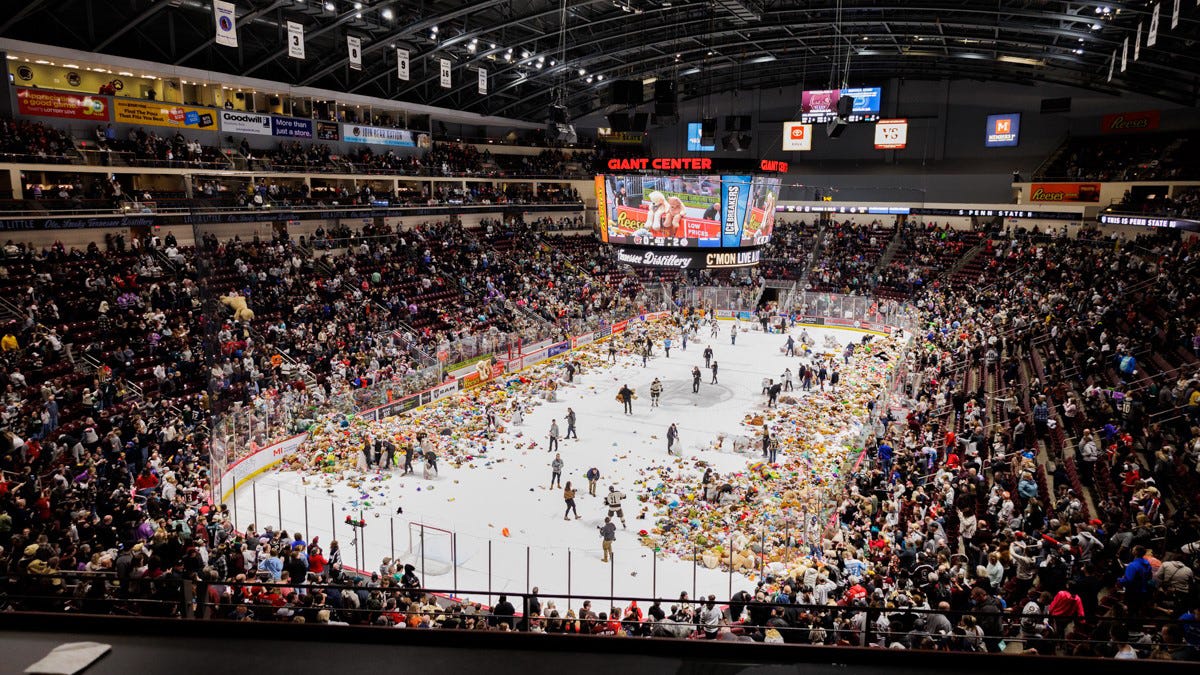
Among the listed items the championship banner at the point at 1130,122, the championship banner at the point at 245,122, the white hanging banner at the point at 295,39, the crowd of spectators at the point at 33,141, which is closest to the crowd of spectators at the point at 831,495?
the crowd of spectators at the point at 33,141

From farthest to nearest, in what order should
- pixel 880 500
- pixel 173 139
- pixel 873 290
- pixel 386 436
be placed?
pixel 873 290
pixel 173 139
pixel 386 436
pixel 880 500

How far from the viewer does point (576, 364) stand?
29234mm

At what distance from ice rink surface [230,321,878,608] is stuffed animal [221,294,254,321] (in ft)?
27.4

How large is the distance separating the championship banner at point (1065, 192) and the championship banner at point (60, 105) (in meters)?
51.4

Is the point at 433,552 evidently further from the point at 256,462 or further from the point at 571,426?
the point at 571,426

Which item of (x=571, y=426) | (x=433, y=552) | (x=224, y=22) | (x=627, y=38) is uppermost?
(x=627, y=38)

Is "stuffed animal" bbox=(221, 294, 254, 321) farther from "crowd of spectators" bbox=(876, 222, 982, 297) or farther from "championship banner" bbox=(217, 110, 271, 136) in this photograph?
"crowd of spectators" bbox=(876, 222, 982, 297)

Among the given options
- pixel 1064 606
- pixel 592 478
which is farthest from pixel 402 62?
pixel 1064 606

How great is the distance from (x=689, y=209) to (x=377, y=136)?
2437 cm

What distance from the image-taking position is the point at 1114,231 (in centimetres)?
4012

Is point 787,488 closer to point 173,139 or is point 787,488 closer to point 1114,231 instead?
point 173,139

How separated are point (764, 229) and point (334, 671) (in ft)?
84.5

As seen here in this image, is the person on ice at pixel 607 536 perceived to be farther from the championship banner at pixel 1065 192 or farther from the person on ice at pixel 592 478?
the championship banner at pixel 1065 192

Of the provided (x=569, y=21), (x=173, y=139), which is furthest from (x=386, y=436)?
(x=569, y=21)
